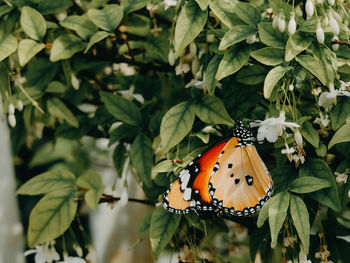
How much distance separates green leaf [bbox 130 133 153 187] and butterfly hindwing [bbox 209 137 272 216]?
0.20 m

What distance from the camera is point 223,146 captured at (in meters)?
1.12

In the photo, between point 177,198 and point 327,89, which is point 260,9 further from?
point 177,198

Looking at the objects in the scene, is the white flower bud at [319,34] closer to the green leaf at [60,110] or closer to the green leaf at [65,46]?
the green leaf at [65,46]

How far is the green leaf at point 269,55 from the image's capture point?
1.01 metres

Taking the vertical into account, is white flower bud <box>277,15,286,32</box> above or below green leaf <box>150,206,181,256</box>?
Result: above

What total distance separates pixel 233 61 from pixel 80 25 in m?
0.44

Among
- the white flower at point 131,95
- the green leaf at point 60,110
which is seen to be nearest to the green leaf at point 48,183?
the green leaf at point 60,110

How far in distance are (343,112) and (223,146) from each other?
0.27 m

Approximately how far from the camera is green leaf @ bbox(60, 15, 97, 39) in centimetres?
124

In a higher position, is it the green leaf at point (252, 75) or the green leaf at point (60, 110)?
the green leaf at point (252, 75)

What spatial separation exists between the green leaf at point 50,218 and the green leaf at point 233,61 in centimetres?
54

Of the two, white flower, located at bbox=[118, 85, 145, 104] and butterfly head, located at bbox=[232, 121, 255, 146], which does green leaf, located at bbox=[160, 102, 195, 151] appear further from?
white flower, located at bbox=[118, 85, 145, 104]

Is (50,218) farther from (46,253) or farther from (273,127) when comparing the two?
(273,127)

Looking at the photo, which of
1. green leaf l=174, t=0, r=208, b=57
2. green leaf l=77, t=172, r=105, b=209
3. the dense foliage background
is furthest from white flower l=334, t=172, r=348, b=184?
green leaf l=77, t=172, r=105, b=209
